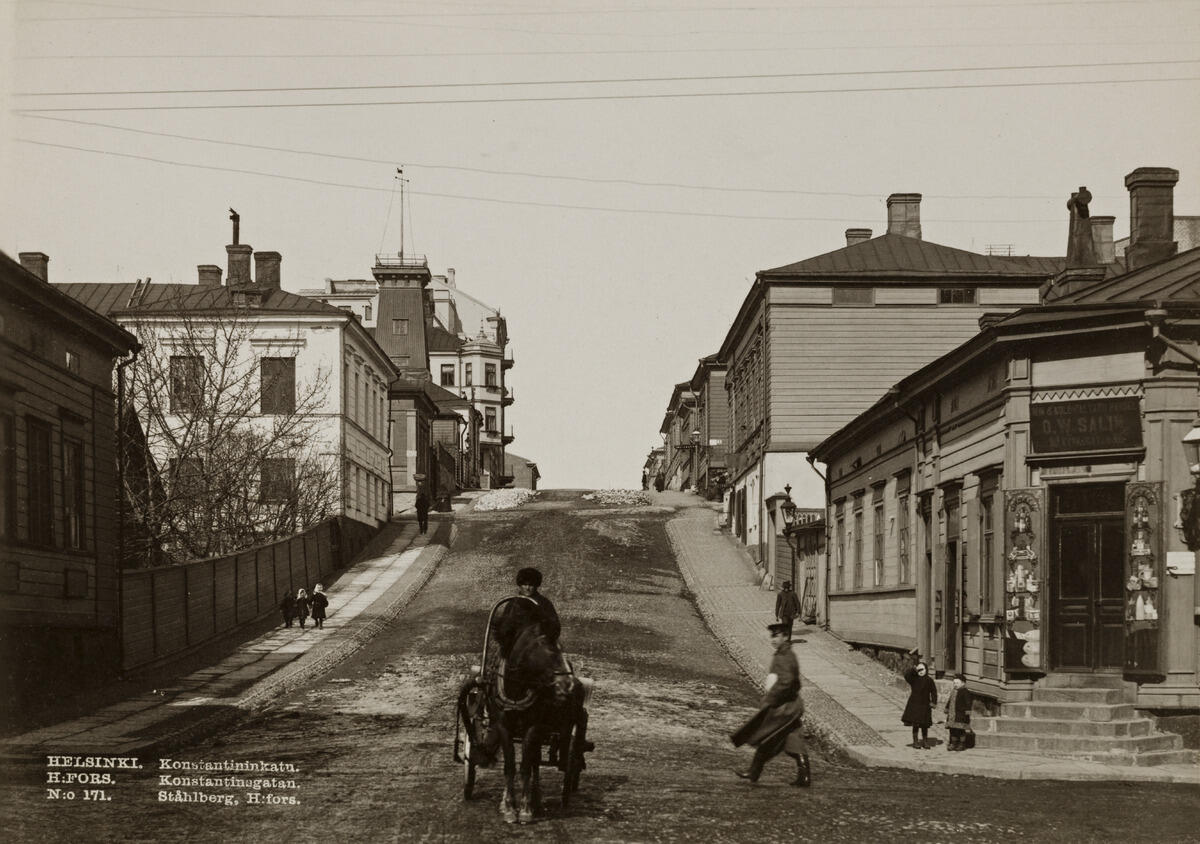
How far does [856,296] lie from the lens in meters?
44.2

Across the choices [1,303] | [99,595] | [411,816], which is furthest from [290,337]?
[411,816]

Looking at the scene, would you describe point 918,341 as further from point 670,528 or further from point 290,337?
point 290,337

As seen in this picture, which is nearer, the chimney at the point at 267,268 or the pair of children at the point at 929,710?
the pair of children at the point at 929,710

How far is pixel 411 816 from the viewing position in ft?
37.4

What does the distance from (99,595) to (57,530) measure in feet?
5.67

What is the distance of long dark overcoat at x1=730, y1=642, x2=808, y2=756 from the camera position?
45.8ft

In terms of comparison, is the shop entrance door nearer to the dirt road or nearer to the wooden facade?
the wooden facade

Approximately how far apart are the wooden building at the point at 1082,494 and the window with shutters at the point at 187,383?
20252 millimetres

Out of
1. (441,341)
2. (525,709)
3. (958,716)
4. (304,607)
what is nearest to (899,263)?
(304,607)

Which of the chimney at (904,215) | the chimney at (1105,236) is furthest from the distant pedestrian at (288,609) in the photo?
the chimney at (1105,236)

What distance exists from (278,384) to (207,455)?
10.4 metres

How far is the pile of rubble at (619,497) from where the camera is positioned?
63531 millimetres

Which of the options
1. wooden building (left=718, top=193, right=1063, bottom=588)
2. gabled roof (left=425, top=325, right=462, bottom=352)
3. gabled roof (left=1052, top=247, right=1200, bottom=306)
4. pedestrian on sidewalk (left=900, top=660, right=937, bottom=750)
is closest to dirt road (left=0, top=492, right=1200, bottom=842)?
pedestrian on sidewalk (left=900, top=660, right=937, bottom=750)

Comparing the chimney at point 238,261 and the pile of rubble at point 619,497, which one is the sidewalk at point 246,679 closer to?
the chimney at point 238,261
